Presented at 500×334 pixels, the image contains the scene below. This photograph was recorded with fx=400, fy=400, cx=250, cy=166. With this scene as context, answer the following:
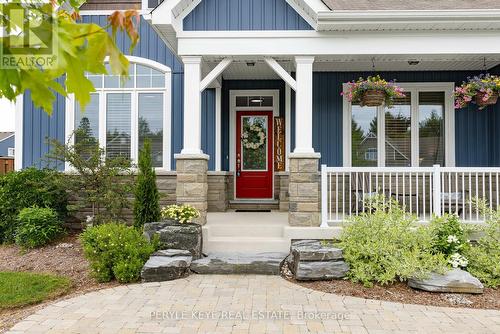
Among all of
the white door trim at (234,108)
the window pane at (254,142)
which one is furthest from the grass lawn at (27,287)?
the window pane at (254,142)

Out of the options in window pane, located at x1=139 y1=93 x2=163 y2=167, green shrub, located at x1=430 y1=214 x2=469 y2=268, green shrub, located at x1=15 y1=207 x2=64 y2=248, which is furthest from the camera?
window pane, located at x1=139 y1=93 x2=163 y2=167

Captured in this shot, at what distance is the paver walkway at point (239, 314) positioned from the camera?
11.6 feet

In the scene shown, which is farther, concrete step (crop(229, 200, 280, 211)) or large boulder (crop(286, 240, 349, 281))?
concrete step (crop(229, 200, 280, 211))

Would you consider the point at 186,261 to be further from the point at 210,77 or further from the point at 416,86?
the point at 416,86

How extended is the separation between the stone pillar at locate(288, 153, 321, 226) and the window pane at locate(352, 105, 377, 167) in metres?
2.51

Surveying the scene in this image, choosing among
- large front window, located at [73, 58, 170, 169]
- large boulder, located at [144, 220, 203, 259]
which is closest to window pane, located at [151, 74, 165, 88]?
large front window, located at [73, 58, 170, 169]

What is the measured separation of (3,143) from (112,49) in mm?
36306

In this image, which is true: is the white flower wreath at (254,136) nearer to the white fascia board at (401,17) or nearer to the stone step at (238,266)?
the white fascia board at (401,17)

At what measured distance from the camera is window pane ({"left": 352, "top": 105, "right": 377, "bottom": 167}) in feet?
26.9

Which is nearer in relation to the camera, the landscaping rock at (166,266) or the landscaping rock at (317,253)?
the landscaping rock at (166,266)

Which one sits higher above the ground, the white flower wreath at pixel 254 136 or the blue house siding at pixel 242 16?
the blue house siding at pixel 242 16

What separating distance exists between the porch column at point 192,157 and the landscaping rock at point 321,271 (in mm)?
1839

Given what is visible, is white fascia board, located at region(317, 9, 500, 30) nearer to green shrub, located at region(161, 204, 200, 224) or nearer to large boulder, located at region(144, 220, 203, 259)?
green shrub, located at region(161, 204, 200, 224)

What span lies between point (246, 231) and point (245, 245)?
0.33 metres
